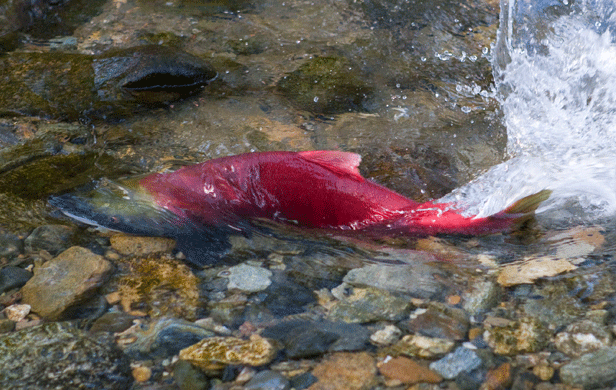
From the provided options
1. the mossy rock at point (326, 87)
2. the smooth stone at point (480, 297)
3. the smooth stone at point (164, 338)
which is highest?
the mossy rock at point (326, 87)

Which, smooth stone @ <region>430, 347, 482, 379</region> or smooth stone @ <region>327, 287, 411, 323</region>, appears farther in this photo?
smooth stone @ <region>327, 287, 411, 323</region>

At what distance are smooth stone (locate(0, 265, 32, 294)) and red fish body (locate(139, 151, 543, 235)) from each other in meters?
0.83

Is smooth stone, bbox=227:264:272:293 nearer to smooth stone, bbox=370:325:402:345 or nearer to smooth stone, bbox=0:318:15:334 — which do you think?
smooth stone, bbox=370:325:402:345

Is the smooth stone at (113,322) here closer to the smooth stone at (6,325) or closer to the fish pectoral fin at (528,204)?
the smooth stone at (6,325)

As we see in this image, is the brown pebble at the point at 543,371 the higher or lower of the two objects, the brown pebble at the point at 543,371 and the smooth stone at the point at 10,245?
the higher

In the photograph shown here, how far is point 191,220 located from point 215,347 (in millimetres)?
1130

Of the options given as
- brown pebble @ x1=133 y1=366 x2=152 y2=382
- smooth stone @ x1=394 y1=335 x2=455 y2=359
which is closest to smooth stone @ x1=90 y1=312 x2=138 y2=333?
brown pebble @ x1=133 y1=366 x2=152 y2=382

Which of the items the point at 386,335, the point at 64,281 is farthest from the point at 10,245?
the point at 386,335

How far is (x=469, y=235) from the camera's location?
3.33 metres

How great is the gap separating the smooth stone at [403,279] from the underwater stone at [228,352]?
0.68m

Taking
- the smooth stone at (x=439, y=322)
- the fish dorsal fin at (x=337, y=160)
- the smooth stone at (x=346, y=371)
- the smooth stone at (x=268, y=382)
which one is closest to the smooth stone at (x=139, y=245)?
the fish dorsal fin at (x=337, y=160)

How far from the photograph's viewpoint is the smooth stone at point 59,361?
7.09 feet

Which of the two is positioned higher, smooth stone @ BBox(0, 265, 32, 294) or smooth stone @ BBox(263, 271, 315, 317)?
smooth stone @ BBox(263, 271, 315, 317)

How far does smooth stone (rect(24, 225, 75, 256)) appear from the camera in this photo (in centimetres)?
301
